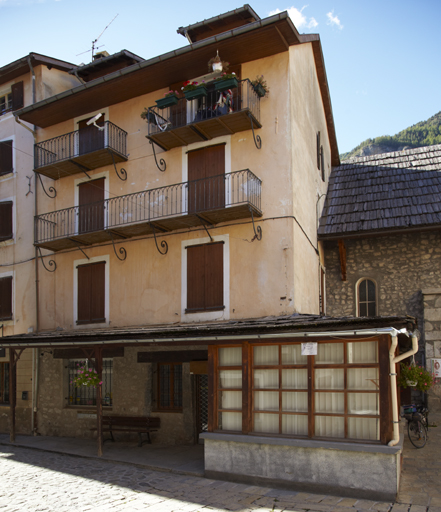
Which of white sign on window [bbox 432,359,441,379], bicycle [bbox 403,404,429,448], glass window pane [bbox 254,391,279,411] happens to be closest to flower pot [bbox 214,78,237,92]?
glass window pane [bbox 254,391,279,411]

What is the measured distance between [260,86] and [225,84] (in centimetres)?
91

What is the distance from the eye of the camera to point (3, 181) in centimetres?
1756

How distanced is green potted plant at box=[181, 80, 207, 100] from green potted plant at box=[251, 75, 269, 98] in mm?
1226

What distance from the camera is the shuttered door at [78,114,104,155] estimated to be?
1535cm

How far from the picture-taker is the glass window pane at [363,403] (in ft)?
28.1

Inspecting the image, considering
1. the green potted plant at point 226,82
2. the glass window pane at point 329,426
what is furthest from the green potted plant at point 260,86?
the glass window pane at point 329,426

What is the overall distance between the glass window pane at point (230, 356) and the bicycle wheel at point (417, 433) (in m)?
4.99

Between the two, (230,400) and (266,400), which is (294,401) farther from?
(230,400)

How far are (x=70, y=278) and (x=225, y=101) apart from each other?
709cm

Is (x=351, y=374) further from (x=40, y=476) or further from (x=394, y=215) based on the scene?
(x=394, y=215)

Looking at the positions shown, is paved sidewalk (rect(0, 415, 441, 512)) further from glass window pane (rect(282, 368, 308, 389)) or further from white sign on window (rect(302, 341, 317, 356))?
white sign on window (rect(302, 341, 317, 356))

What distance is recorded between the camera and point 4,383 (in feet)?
56.0

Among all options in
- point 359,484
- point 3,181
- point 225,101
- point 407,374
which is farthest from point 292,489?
point 3,181

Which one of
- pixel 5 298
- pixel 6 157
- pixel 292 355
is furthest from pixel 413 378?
pixel 6 157
